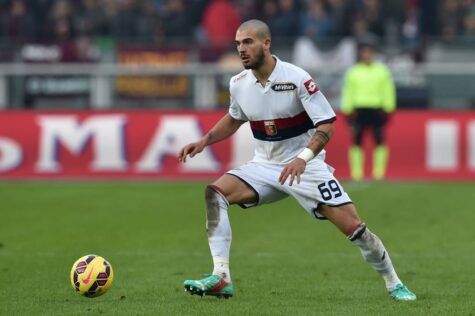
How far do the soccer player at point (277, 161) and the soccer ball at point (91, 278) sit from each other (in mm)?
657

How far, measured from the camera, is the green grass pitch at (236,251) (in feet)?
28.0

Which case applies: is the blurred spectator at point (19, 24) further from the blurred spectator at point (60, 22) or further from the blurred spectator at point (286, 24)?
the blurred spectator at point (286, 24)

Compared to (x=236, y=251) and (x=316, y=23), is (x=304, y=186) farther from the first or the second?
(x=316, y=23)

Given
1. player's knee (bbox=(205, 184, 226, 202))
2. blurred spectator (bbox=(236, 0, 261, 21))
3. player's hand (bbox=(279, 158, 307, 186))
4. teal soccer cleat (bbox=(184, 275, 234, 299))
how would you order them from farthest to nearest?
1. blurred spectator (bbox=(236, 0, 261, 21))
2. player's knee (bbox=(205, 184, 226, 202))
3. teal soccer cleat (bbox=(184, 275, 234, 299))
4. player's hand (bbox=(279, 158, 307, 186))

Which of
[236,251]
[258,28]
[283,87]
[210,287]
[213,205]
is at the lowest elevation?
[236,251]

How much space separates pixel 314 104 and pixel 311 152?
0.38m

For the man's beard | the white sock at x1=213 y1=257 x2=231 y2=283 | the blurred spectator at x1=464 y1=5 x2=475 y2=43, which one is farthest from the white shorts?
the blurred spectator at x1=464 y1=5 x2=475 y2=43

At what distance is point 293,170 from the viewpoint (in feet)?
27.1

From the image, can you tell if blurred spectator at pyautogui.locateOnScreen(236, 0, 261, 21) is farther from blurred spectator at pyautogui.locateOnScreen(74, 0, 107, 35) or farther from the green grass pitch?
the green grass pitch

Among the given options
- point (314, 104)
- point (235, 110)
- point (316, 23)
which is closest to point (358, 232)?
point (314, 104)

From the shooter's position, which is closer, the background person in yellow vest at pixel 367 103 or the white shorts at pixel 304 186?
the white shorts at pixel 304 186

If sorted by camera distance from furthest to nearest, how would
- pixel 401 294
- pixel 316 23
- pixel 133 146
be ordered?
pixel 316 23 → pixel 133 146 → pixel 401 294

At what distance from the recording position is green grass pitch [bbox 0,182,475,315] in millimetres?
8539

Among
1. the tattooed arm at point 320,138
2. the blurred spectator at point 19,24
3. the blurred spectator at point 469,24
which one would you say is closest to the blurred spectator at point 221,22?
the blurred spectator at point 19,24
